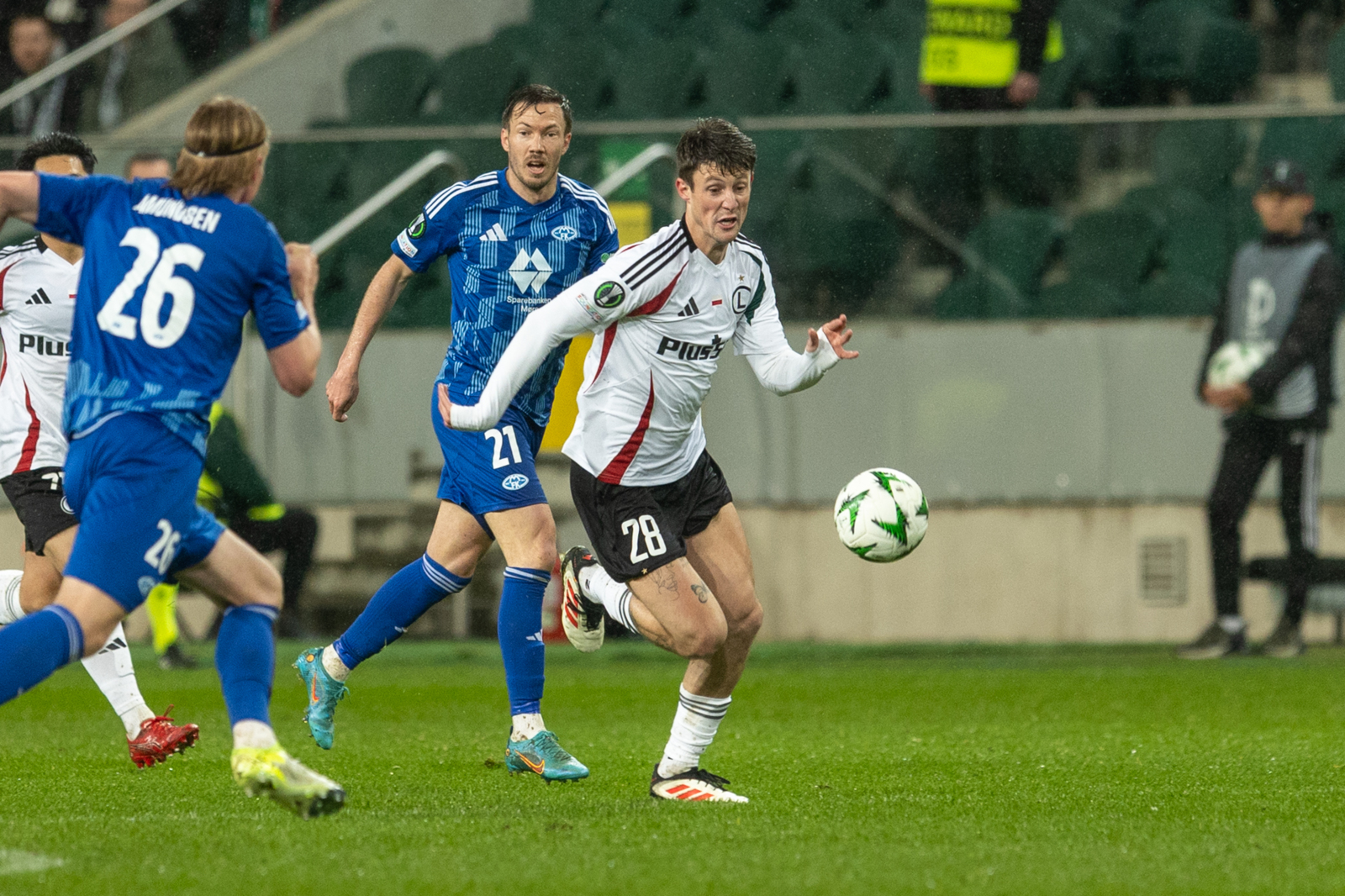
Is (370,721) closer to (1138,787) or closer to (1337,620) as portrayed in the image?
(1138,787)

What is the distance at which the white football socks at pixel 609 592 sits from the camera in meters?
5.79

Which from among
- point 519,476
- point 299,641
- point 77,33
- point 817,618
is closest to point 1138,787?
point 519,476

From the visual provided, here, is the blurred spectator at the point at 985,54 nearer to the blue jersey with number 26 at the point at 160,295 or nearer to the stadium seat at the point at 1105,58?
the stadium seat at the point at 1105,58

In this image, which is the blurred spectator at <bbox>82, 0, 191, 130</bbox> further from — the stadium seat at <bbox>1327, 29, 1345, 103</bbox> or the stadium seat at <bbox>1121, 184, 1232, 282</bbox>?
the stadium seat at <bbox>1327, 29, 1345, 103</bbox>

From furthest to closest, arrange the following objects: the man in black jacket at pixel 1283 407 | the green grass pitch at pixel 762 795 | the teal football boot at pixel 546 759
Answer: the man in black jacket at pixel 1283 407 → the teal football boot at pixel 546 759 → the green grass pitch at pixel 762 795

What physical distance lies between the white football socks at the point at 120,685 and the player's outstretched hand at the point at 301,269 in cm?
213

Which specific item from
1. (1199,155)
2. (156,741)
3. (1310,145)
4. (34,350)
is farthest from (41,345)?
(1310,145)

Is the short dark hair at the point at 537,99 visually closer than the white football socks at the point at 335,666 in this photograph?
Yes

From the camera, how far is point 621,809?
5.30 metres

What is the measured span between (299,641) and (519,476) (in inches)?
216

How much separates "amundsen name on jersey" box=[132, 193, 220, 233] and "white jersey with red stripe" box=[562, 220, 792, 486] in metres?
1.37

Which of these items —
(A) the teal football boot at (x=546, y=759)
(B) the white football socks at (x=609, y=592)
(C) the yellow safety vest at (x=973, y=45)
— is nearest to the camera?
(B) the white football socks at (x=609, y=592)

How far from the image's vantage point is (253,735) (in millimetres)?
4562

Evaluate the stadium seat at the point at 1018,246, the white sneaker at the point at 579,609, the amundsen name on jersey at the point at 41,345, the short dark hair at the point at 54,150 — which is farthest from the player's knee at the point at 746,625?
the stadium seat at the point at 1018,246
